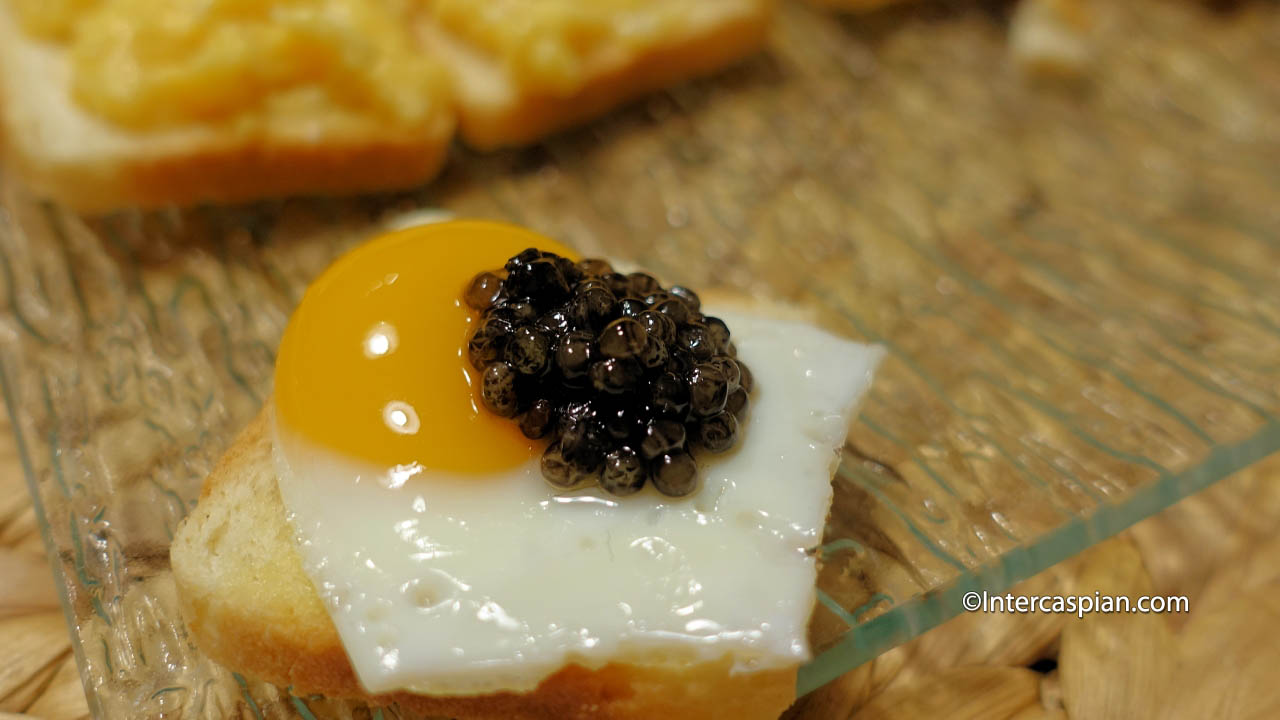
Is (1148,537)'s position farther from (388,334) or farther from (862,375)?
(388,334)

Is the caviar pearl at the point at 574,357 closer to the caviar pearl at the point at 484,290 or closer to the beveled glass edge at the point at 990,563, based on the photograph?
the caviar pearl at the point at 484,290

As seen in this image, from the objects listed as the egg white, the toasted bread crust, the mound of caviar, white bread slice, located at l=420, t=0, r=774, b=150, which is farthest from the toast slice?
white bread slice, located at l=420, t=0, r=774, b=150

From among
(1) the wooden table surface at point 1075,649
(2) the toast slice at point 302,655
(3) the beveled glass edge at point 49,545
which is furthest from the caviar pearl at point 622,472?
(3) the beveled glass edge at point 49,545

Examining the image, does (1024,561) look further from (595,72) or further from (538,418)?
(595,72)

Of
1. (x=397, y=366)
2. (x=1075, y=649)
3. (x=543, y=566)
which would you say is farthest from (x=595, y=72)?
(x=1075, y=649)

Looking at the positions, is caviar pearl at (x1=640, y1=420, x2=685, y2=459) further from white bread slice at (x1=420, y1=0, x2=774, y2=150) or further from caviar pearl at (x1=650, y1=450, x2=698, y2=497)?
white bread slice at (x1=420, y1=0, x2=774, y2=150)
